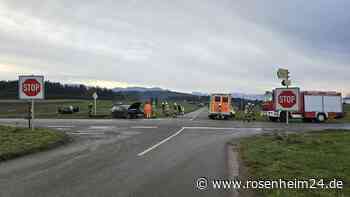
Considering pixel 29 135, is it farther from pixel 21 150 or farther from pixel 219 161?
pixel 219 161

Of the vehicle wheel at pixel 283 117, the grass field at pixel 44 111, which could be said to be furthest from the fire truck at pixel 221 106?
the grass field at pixel 44 111

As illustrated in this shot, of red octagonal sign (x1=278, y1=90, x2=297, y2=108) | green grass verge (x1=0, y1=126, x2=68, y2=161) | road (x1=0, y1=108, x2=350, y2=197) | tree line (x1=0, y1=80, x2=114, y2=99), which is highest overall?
tree line (x1=0, y1=80, x2=114, y2=99)

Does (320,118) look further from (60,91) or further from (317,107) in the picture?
(60,91)

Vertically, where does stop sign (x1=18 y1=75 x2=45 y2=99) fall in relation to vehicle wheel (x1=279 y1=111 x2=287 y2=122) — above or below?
above

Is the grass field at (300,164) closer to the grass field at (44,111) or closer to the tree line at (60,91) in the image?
the grass field at (44,111)

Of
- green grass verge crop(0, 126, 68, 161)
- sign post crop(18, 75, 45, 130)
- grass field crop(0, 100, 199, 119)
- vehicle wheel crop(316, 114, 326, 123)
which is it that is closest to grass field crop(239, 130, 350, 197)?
green grass verge crop(0, 126, 68, 161)

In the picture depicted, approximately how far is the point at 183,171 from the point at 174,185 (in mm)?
1561

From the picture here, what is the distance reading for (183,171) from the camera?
895cm

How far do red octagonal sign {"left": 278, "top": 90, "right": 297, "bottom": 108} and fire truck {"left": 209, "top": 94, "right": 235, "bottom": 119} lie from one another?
22.8 meters

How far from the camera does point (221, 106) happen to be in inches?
1522

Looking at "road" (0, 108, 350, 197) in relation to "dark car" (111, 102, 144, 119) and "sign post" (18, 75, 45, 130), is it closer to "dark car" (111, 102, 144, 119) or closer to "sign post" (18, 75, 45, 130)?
"sign post" (18, 75, 45, 130)

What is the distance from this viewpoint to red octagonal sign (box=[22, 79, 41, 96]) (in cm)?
1831

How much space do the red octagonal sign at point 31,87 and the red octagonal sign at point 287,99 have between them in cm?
1111

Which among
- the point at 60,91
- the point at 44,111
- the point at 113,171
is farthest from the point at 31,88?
the point at 60,91
